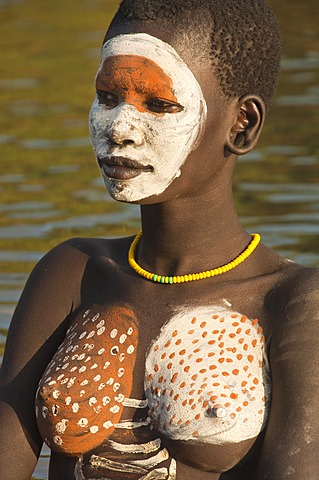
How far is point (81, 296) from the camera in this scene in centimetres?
409

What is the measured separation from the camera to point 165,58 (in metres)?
3.72

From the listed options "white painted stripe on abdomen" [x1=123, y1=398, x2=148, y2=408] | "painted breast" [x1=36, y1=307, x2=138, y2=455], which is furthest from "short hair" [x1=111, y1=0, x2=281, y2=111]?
"white painted stripe on abdomen" [x1=123, y1=398, x2=148, y2=408]

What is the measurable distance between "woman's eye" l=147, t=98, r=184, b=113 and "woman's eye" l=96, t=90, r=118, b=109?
99 mm

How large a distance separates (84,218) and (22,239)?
59 cm

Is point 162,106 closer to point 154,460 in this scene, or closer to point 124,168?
point 124,168

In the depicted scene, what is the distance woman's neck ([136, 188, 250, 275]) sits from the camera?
3.89 meters

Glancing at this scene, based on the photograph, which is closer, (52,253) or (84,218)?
(52,253)

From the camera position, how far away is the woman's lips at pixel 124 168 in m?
3.76

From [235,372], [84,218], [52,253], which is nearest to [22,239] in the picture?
[84,218]

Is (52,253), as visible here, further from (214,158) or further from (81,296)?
(214,158)

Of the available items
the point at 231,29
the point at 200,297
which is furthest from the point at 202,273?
the point at 231,29

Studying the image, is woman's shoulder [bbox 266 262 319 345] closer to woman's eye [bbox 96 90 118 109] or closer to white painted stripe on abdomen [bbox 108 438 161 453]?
white painted stripe on abdomen [bbox 108 438 161 453]

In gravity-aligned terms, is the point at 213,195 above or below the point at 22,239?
above

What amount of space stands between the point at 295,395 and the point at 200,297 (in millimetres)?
414
